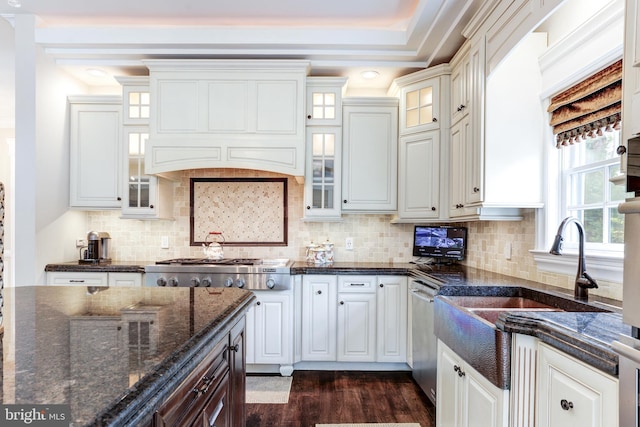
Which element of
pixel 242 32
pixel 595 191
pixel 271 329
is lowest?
pixel 271 329

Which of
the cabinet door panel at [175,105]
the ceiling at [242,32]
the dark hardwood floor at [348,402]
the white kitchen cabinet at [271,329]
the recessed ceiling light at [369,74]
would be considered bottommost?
the dark hardwood floor at [348,402]

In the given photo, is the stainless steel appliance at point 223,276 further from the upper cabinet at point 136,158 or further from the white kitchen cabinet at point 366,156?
the white kitchen cabinet at point 366,156

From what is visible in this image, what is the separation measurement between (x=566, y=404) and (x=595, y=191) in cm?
131

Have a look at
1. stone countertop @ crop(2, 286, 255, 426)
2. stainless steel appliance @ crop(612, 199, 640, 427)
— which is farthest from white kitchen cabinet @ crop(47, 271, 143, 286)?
stainless steel appliance @ crop(612, 199, 640, 427)

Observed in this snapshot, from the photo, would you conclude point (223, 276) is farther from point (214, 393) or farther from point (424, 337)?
point (214, 393)

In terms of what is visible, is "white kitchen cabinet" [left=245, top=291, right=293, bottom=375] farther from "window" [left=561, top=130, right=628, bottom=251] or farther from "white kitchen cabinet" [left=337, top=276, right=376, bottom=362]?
"window" [left=561, top=130, right=628, bottom=251]

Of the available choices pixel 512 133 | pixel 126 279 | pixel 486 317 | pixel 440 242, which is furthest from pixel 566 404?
pixel 126 279

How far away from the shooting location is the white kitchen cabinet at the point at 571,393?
37.6 inches

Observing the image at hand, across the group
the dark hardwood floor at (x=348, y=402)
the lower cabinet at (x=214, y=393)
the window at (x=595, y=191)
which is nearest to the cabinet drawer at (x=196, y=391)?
the lower cabinet at (x=214, y=393)

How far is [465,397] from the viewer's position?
1643 millimetres

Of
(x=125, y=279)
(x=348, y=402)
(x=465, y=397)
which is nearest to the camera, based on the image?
(x=465, y=397)

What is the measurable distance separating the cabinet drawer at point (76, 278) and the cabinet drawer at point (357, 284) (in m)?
1.99

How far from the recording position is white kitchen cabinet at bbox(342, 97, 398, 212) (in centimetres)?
329

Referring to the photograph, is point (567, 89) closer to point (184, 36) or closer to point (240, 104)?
point (240, 104)
